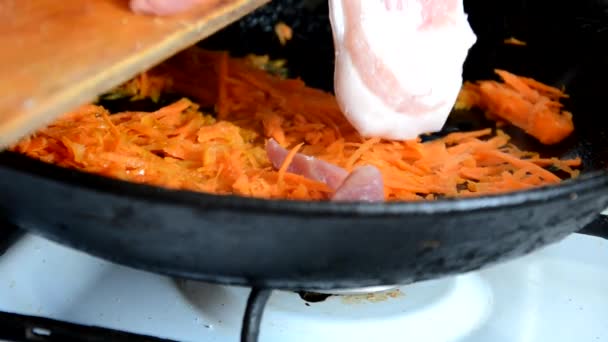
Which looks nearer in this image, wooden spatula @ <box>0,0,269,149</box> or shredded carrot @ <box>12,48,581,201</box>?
wooden spatula @ <box>0,0,269,149</box>

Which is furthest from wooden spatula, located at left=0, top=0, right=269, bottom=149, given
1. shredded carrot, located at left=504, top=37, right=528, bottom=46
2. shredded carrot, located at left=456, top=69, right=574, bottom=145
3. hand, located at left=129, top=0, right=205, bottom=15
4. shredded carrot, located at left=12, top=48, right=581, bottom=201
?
shredded carrot, located at left=504, top=37, right=528, bottom=46

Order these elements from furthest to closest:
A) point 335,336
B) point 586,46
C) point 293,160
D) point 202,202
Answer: point 586,46
point 293,160
point 335,336
point 202,202

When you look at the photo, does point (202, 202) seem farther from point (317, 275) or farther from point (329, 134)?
point (329, 134)

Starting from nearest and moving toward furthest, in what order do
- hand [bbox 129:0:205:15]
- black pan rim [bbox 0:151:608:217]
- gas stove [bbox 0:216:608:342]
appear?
1. black pan rim [bbox 0:151:608:217]
2. hand [bbox 129:0:205:15]
3. gas stove [bbox 0:216:608:342]

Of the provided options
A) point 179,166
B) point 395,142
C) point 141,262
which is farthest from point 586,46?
point 141,262

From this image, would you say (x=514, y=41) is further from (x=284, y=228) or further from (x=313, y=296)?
(x=284, y=228)

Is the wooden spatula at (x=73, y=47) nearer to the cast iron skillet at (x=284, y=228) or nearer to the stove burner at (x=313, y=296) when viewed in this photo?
the cast iron skillet at (x=284, y=228)

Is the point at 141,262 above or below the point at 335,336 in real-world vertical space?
above

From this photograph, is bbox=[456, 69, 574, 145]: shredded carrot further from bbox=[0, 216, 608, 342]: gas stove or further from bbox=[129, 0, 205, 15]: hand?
bbox=[129, 0, 205, 15]: hand
